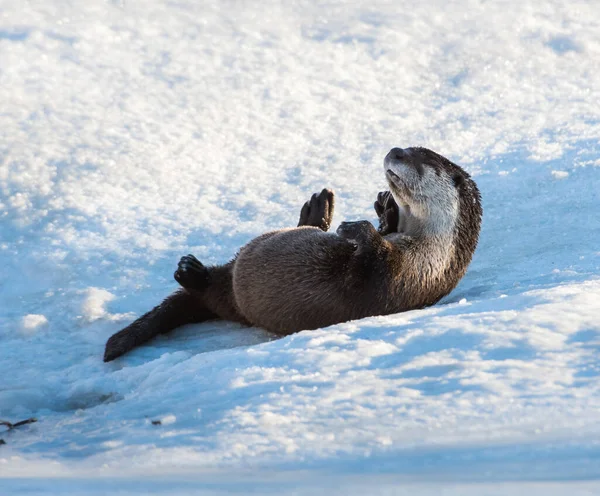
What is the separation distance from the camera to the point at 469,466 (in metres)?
2.05

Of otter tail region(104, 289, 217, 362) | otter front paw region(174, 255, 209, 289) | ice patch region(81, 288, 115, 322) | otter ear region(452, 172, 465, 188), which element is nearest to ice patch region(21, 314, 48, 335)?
ice patch region(81, 288, 115, 322)

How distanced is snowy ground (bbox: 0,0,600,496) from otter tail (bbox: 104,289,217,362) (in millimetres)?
72

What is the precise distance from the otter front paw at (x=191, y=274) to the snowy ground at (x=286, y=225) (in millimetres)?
248

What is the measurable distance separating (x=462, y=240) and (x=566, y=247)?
1003mm

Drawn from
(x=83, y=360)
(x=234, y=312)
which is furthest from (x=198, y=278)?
(x=83, y=360)

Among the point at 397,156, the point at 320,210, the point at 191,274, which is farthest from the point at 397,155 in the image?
the point at 191,274

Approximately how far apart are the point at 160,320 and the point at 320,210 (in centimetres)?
119

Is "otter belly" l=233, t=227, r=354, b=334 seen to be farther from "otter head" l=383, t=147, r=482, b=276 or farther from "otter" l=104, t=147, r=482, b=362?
"otter head" l=383, t=147, r=482, b=276

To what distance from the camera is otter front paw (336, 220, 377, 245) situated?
13.1ft

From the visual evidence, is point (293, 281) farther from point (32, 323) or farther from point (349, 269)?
point (32, 323)

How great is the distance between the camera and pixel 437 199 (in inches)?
174

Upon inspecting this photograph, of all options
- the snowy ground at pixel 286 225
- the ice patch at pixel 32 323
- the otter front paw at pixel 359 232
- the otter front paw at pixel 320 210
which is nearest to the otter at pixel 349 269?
the otter front paw at pixel 359 232

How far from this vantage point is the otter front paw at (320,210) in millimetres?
5035

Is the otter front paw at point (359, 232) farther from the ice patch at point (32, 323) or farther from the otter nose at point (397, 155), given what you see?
the ice patch at point (32, 323)
